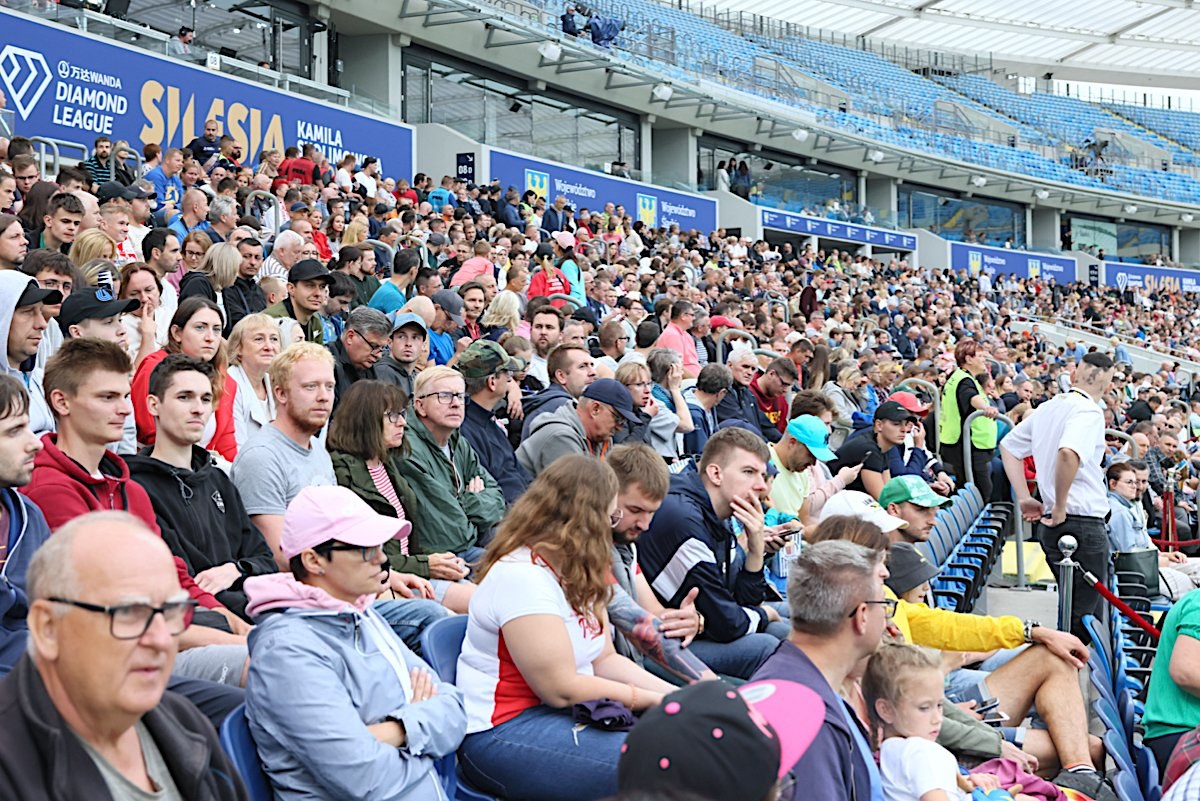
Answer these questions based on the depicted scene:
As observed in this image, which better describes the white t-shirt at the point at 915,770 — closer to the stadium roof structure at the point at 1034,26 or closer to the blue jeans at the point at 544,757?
the blue jeans at the point at 544,757

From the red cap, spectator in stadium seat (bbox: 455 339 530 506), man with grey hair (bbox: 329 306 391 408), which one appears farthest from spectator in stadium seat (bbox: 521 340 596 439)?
the red cap

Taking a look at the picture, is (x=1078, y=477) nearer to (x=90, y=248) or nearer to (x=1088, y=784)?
(x=1088, y=784)

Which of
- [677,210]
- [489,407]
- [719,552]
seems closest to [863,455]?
[489,407]

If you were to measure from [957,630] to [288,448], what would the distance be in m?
2.57

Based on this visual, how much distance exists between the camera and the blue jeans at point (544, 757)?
10.1 ft

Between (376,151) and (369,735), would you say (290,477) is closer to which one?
(369,735)

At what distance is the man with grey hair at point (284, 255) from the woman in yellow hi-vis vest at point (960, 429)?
542 cm

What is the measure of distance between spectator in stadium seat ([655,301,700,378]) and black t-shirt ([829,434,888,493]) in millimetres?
2950

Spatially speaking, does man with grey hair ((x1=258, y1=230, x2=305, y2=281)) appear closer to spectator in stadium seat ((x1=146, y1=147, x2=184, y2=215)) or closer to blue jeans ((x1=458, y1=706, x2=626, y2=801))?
spectator in stadium seat ((x1=146, y1=147, x2=184, y2=215))

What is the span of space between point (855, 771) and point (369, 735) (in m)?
1.10

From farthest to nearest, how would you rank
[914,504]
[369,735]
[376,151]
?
[376,151]
[914,504]
[369,735]

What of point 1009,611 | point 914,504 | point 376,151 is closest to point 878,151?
Result: point 376,151

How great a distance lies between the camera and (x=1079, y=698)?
15.1 feet

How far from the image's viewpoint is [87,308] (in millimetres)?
4699
